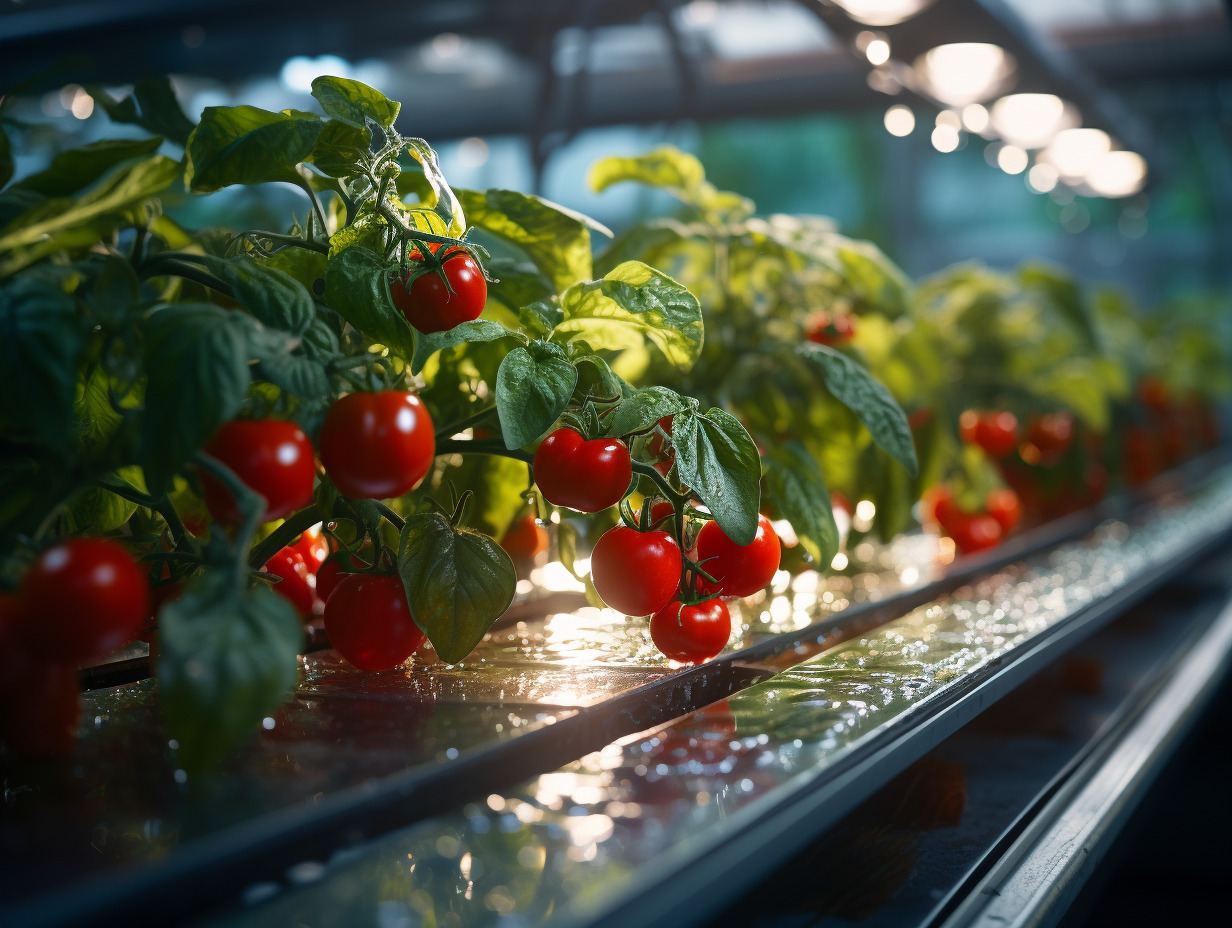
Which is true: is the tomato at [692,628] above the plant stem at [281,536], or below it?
below

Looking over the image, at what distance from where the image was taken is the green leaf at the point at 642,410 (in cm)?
59

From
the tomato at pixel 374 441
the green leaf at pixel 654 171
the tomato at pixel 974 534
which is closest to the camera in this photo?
the tomato at pixel 374 441

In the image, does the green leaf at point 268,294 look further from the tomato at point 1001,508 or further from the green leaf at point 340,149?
the tomato at point 1001,508

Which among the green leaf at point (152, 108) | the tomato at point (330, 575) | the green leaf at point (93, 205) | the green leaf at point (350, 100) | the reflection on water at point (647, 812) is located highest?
the green leaf at point (152, 108)

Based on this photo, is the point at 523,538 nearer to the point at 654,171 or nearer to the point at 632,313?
the point at 632,313

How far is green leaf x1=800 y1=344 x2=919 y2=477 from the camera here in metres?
0.83

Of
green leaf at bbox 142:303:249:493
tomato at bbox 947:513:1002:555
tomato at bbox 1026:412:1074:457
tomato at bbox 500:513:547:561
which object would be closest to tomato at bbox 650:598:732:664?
tomato at bbox 500:513:547:561

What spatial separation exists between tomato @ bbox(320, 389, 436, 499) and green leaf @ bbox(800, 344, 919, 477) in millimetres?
431

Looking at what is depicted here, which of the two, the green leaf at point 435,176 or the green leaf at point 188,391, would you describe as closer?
the green leaf at point 188,391

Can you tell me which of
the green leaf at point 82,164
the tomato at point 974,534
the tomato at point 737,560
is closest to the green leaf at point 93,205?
the green leaf at point 82,164

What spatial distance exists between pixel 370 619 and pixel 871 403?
1.45ft

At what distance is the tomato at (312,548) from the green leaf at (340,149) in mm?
A: 243

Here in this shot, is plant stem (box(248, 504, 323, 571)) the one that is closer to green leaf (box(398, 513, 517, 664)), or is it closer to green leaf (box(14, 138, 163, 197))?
green leaf (box(398, 513, 517, 664))

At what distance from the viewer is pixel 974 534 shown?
4.56 feet
